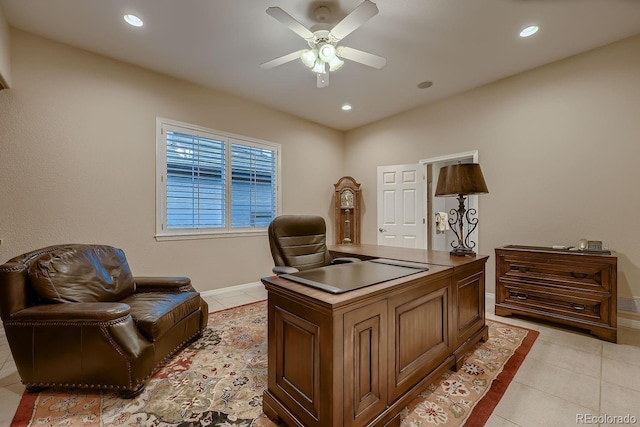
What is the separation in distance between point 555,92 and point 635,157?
3.50 feet

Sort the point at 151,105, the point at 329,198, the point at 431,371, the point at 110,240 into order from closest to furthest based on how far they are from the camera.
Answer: the point at 431,371 → the point at 110,240 → the point at 151,105 → the point at 329,198

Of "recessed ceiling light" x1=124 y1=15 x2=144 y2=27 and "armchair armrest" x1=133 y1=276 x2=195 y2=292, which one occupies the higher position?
"recessed ceiling light" x1=124 y1=15 x2=144 y2=27

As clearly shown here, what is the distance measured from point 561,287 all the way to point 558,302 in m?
0.17

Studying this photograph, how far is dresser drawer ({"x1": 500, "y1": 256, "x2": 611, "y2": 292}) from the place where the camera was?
256 cm

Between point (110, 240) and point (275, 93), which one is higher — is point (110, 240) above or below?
below

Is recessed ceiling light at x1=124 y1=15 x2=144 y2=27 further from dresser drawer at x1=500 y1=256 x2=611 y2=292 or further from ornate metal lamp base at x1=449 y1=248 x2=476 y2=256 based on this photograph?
dresser drawer at x1=500 y1=256 x2=611 y2=292

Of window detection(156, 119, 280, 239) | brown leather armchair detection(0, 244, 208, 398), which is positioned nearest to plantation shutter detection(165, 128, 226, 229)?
window detection(156, 119, 280, 239)

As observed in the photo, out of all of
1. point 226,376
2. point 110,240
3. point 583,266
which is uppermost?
point 110,240

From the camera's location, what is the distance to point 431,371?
5.78ft

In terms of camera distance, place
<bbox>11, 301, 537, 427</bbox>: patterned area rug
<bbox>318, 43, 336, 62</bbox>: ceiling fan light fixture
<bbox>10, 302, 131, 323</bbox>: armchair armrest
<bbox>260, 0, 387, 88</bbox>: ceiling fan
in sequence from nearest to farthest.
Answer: <bbox>11, 301, 537, 427</bbox>: patterned area rug < <bbox>10, 302, 131, 323</bbox>: armchair armrest < <bbox>260, 0, 387, 88</bbox>: ceiling fan < <bbox>318, 43, 336, 62</bbox>: ceiling fan light fixture

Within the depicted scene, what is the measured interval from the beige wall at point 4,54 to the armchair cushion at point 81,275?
1790mm

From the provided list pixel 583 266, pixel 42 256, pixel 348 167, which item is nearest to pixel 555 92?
pixel 583 266

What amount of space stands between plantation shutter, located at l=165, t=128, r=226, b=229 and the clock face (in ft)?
7.56

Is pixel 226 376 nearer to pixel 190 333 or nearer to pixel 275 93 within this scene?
pixel 190 333
